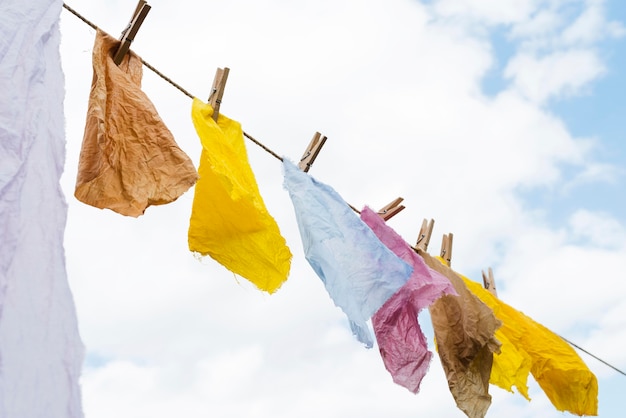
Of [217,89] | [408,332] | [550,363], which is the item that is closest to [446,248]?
[550,363]

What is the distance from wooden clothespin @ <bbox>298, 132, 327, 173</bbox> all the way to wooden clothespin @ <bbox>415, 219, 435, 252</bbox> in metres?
0.75

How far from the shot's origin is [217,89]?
92.5 inches

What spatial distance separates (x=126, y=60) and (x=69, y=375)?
1343 mm

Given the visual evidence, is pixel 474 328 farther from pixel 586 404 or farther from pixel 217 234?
pixel 217 234

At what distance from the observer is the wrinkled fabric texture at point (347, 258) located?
2176mm

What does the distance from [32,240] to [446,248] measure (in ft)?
8.67

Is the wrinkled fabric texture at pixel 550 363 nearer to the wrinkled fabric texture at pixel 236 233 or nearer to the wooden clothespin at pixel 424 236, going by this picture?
the wooden clothespin at pixel 424 236

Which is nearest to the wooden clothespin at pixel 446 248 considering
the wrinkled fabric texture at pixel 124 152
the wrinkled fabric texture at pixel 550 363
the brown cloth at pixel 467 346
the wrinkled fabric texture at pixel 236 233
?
the wrinkled fabric texture at pixel 550 363

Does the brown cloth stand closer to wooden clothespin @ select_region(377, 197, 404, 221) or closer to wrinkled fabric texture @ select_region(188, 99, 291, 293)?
wooden clothespin @ select_region(377, 197, 404, 221)

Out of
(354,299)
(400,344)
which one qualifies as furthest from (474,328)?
(354,299)

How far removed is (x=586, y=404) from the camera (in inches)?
131

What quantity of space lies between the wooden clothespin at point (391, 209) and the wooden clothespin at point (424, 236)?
242 millimetres

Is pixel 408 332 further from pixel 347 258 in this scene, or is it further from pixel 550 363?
pixel 550 363

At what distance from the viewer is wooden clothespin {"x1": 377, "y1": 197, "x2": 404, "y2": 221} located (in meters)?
2.93
